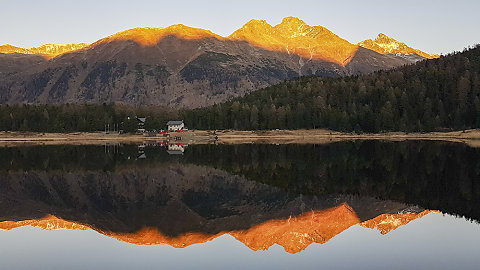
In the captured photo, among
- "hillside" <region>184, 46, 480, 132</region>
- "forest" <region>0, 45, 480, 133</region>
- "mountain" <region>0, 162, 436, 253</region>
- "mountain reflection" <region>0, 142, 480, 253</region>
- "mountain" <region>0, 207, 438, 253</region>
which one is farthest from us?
"forest" <region>0, 45, 480, 133</region>

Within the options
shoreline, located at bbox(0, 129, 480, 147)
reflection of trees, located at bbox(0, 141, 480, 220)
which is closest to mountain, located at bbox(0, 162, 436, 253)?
reflection of trees, located at bbox(0, 141, 480, 220)

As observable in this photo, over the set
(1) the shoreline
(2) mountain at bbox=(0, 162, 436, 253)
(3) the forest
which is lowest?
(1) the shoreline

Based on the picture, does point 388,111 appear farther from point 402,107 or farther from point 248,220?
point 248,220

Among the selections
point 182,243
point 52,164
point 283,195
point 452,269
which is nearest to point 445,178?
point 283,195

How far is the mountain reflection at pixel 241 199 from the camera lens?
2998 centimetres

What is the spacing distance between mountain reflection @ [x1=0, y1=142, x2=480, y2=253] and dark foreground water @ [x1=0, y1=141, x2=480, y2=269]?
0.12 meters

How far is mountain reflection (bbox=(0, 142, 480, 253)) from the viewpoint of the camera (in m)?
30.0

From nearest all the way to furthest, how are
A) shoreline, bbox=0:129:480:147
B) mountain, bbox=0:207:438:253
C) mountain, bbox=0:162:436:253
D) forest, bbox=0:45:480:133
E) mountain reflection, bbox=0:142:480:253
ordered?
mountain, bbox=0:207:438:253
mountain, bbox=0:162:436:253
mountain reflection, bbox=0:142:480:253
forest, bbox=0:45:480:133
shoreline, bbox=0:129:480:147

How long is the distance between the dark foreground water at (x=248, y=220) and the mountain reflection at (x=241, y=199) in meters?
0.12

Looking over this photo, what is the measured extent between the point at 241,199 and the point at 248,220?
27.5ft

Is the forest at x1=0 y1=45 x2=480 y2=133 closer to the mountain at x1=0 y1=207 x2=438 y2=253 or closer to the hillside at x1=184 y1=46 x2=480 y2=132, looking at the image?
the hillside at x1=184 y1=46 x2=480 y2=132

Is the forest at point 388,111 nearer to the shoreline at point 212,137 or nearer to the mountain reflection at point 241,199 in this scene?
the shoreline at point 212,137

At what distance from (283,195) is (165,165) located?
34.6 m

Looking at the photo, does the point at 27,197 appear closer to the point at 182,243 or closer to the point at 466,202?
the point at 182,243
